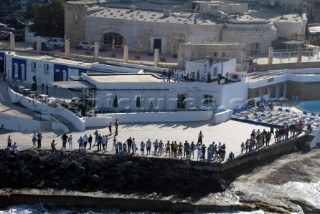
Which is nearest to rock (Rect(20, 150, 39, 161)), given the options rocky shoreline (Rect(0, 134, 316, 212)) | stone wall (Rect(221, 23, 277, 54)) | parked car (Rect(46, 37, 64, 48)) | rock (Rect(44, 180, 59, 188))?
rocky shoreline (Rect(0, 134, 316, 212))

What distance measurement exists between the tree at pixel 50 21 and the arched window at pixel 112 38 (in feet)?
18.4

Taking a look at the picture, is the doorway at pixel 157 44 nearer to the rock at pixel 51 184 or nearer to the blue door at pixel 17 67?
the blue door at pixel 17 67

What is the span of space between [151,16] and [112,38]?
3.56 metres

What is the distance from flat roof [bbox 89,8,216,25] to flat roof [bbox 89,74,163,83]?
436 inches

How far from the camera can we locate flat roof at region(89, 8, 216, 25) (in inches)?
2788

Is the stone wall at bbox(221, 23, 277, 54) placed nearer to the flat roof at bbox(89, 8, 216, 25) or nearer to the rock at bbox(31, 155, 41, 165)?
the flat roof at bbox(89, 8, 216, 25)

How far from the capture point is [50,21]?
7612cm

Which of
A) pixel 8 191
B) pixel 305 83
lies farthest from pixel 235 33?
pixel 8 191

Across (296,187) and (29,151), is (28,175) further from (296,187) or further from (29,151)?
(296,187)

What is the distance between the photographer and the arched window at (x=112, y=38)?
71.9 m

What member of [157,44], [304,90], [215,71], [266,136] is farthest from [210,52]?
[266,136]

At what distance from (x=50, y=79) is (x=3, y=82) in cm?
365

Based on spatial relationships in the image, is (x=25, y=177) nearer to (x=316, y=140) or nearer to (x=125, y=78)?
(x=125, y=78)

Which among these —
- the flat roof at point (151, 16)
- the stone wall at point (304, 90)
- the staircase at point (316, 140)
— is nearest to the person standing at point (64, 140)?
the staircase at point (316, 140)
